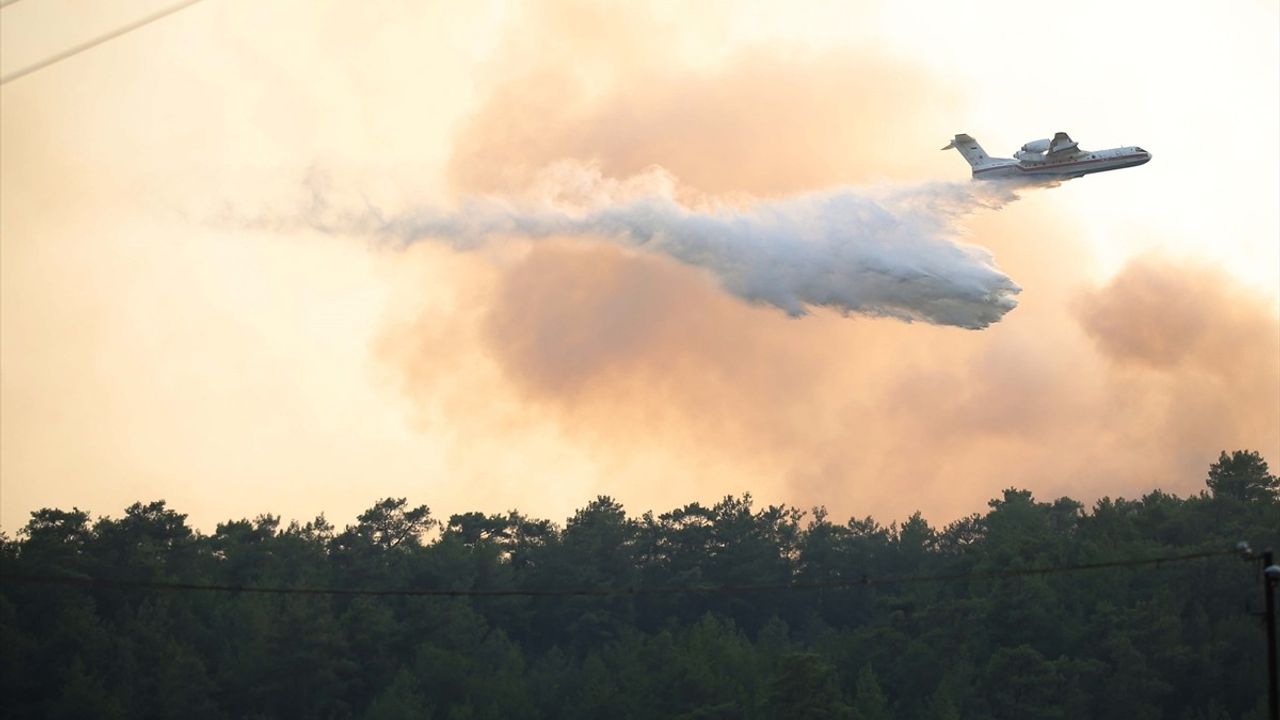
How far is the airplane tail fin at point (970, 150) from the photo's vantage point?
68.2 m

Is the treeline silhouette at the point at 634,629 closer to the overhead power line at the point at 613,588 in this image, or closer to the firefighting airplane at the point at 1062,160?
the overhead power line at the point at 613,588

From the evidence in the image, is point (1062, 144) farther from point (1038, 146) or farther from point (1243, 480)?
point (1243, 480)

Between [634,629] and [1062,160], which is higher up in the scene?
[1062,160]

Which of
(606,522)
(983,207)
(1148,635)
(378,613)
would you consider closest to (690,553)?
(606,522)

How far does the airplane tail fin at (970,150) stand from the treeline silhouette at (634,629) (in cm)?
1901

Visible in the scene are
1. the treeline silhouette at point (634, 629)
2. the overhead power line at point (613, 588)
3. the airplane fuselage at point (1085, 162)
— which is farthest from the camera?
the treeline silhouette at point (634, 629)

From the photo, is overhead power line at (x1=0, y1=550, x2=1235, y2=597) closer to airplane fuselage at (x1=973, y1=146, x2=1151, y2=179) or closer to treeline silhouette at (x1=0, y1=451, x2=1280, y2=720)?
treeline silhouette at (x1=0, y1=451, x2=1280, y2=720)

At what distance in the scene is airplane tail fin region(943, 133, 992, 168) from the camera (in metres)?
68.2

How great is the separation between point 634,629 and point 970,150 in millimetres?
45162

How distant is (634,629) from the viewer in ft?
341

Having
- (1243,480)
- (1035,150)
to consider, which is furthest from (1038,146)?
(1243,480)

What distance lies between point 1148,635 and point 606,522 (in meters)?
42.8

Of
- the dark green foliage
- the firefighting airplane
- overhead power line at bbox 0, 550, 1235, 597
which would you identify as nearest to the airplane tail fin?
the firefighting airplane

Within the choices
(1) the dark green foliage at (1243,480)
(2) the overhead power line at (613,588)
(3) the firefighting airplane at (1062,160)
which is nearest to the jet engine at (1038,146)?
(3) the firefighting airplane at (1062,160)
